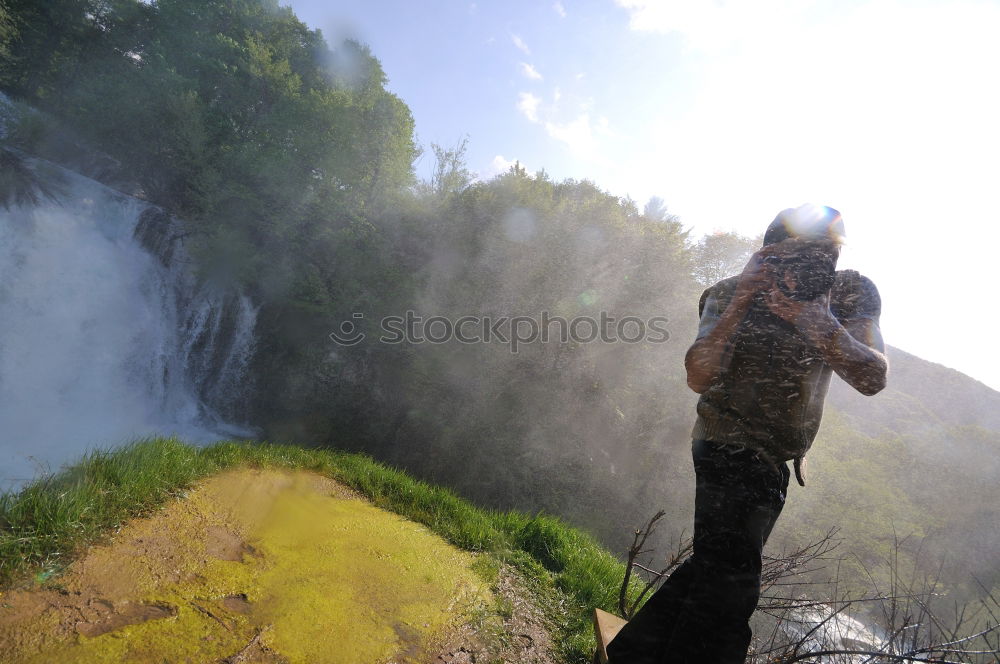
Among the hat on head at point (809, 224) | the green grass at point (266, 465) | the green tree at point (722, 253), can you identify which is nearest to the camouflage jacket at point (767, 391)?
the hat on head at point (809, 224)

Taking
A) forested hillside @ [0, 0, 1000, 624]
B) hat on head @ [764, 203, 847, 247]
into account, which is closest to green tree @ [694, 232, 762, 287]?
forested hillside @ [0, 0, 1000, 624]

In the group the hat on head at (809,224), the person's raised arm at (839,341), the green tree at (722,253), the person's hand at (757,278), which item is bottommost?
the person's raised arm at (839,341)

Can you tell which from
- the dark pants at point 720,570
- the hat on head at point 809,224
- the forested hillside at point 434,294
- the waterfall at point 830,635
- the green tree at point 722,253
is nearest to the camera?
the dark pants at point 720,570

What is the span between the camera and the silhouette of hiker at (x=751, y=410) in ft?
4.52

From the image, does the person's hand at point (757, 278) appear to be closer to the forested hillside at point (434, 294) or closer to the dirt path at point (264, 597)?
the dirt path at point (264, 597)

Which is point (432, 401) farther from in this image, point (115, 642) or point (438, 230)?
point (115, 642)

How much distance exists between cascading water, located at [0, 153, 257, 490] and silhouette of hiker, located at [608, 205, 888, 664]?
11754mm

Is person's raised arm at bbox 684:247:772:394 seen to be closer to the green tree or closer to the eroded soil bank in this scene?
the eroded soil bank

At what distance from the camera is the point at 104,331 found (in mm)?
11945

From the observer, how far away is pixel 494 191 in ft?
46.4

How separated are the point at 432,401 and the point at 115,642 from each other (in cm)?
1077

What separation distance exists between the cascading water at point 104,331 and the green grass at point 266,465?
7805 mm

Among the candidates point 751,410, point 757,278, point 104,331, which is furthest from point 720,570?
point 104,331

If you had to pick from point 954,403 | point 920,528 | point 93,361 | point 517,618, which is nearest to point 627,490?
point 920,528
